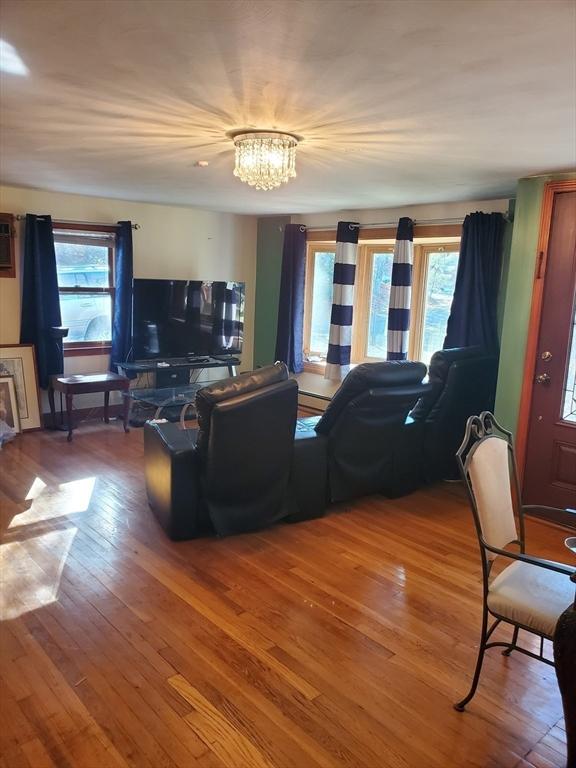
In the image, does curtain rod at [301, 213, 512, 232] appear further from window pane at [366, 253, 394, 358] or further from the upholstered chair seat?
the upholstered chair seat

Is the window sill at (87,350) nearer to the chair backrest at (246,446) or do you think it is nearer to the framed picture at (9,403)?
the framed picture at (9,403)

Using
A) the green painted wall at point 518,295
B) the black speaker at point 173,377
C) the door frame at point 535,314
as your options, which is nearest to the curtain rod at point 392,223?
the green painted wall at point 518,295

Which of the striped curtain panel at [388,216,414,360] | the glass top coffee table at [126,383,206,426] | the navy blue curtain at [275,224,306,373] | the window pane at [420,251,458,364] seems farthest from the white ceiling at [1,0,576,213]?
the navy blue curtain at [275,224,306,373]

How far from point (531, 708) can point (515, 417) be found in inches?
85.0

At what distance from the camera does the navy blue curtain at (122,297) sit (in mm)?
5801

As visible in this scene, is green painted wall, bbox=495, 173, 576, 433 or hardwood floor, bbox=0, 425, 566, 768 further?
green painted wall, bbox=495, 173, 576, 433

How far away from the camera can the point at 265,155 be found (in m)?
2.91

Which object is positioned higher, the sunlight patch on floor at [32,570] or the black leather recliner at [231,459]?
the black leather recliner at [231,459]

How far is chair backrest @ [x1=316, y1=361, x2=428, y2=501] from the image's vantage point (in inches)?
137

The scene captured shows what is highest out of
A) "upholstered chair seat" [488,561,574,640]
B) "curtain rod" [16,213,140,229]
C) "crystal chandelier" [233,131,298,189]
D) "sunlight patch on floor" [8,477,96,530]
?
"crystal chandelier" [233,131,298,189]

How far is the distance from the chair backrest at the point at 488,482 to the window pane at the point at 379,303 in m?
3.66

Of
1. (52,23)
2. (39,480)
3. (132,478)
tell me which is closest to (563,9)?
(52,23)

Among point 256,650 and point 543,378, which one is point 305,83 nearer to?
point 256,650

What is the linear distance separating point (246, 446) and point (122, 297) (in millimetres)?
3269
